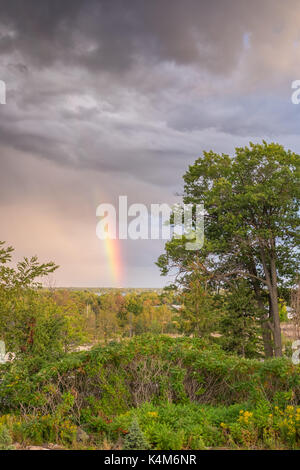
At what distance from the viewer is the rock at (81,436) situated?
532cm

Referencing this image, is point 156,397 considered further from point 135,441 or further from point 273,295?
point 273,295

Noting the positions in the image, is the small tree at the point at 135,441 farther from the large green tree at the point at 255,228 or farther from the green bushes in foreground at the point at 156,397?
the large green tree at the point at 255,228

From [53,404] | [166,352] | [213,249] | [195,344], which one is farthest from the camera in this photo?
[213,249]

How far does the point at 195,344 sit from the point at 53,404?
3111 millimetres

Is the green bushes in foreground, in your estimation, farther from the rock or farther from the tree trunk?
the tree trunk

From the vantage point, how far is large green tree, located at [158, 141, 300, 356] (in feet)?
71.3

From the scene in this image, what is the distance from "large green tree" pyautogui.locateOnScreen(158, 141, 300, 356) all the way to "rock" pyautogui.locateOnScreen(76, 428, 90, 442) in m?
16.4

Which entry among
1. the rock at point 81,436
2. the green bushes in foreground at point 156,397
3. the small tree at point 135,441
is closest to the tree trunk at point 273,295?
the green bushes in foreground at point 156,397

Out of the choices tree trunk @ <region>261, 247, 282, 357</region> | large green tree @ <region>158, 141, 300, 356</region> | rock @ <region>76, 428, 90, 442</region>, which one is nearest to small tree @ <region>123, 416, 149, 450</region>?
rock @ <region>76, 428, 90, 442</region>

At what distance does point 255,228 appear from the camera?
23.3 meters
